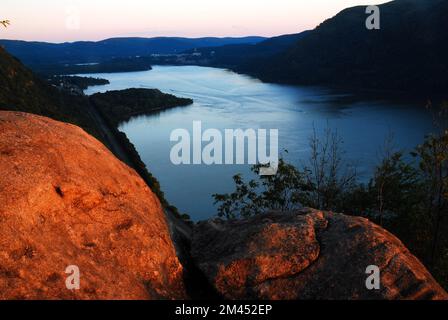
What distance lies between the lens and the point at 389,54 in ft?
531

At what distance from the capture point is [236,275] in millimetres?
8977

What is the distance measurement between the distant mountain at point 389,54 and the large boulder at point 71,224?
131711 mm

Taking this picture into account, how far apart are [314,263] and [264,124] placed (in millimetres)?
83375

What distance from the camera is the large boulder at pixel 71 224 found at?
734cm

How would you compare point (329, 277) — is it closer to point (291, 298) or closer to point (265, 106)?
point (291, 298)

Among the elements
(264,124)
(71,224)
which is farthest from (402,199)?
(264,124)

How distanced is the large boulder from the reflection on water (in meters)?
26.3

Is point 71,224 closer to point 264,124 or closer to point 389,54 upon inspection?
point 264,124

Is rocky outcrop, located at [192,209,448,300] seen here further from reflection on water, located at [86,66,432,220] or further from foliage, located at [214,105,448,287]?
reflection on water, located at [86,66,432,220]

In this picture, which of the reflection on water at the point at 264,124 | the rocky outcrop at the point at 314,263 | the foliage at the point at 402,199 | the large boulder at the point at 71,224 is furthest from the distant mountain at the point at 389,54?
the large boulder at the point at 71,224

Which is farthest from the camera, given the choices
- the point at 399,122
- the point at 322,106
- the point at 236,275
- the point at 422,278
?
the point at 322,106
